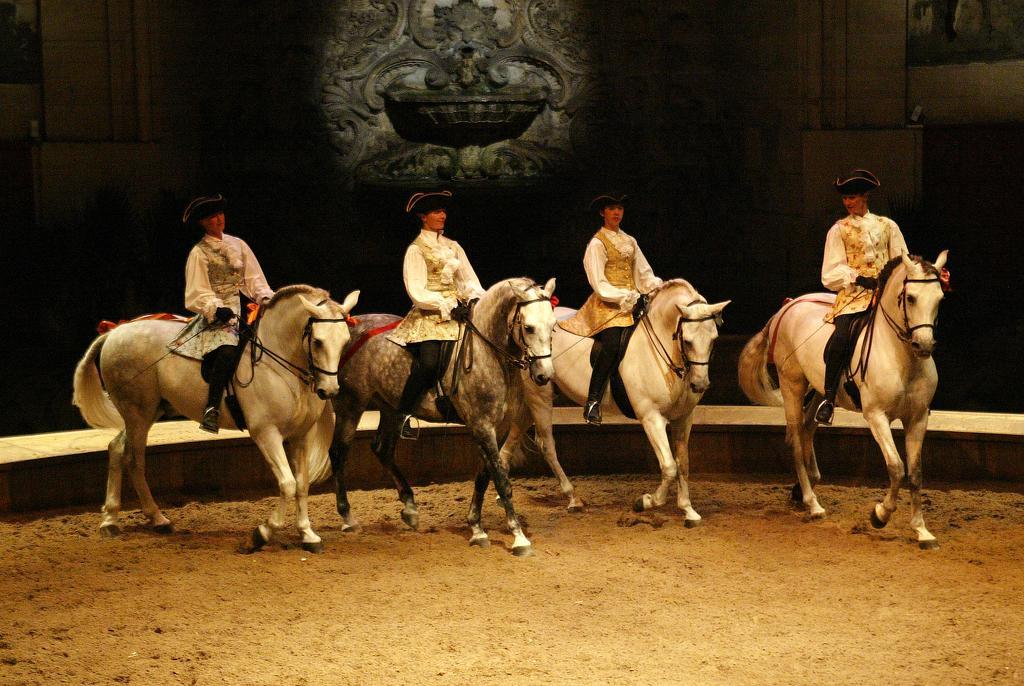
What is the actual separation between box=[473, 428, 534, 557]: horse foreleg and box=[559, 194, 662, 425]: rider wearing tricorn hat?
3.05ft

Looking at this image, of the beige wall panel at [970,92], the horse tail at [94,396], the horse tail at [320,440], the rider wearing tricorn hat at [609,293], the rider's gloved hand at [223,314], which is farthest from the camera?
the beige wall panel at [970,92]

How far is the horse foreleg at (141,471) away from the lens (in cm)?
705

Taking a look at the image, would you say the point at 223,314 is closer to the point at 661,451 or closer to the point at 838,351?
the point at 661,451

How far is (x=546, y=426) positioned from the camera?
7746mm

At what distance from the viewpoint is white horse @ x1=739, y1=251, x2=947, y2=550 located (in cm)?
645

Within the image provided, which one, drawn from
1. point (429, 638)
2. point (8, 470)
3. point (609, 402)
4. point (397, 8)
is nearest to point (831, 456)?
point (609, 402)

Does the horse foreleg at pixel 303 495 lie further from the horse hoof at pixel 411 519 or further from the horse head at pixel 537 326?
the horse head at pixel 537 326

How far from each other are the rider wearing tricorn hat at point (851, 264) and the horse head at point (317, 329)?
3.02m

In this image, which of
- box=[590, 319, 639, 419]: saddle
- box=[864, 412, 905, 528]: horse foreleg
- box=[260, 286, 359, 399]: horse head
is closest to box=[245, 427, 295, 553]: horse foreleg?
box=[260, 286, 359, 399]: horse head

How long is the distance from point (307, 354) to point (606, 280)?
2129 mm

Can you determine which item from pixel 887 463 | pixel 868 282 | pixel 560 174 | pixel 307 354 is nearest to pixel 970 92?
pixel 560 174

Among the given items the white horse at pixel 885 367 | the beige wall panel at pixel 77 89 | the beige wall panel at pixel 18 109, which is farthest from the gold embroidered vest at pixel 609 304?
the beige wall panel at pixel 18 109

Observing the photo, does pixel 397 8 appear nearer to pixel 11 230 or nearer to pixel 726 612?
pixel 11 230

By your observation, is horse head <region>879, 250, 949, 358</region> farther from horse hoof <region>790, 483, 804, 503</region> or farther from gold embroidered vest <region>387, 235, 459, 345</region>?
gold embroidered vest <region>387, 235, 459, 345</region>
